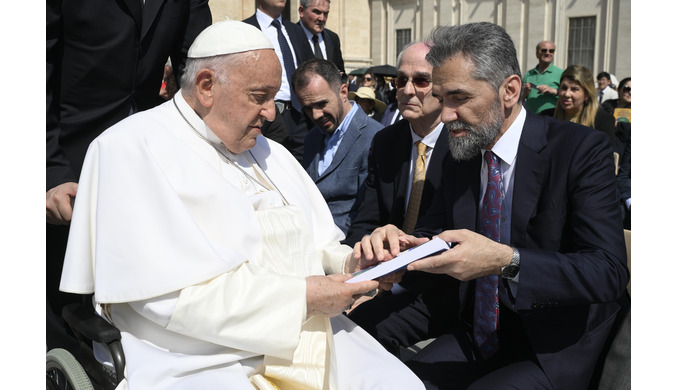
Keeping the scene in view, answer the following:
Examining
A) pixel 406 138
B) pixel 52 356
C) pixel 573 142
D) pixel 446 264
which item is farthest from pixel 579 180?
pixel 52 356

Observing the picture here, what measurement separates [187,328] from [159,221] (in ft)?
1.23

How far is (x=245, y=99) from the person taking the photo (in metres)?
2.33

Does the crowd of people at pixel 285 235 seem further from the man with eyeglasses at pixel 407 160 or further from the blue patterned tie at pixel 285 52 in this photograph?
the blue patterned tie at pixel 285 52

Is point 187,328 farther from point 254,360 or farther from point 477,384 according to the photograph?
point 477,384

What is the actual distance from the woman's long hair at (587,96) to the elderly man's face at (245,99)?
4646 mm

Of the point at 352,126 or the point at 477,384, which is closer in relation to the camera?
the point at 477,384

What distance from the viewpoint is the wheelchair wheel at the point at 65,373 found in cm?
202

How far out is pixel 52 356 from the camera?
2182mm

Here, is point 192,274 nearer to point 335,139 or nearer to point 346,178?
point 346,178

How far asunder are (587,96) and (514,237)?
4523 mm

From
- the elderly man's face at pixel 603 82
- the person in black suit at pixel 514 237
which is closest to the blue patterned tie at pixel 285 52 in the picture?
the person in black suit at pixel 514 237

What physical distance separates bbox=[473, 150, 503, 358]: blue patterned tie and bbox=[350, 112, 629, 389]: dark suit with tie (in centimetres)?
6

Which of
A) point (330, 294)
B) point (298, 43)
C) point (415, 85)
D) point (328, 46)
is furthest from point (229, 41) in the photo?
point (328, 46)

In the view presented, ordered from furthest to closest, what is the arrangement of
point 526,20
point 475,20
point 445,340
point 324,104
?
point 475,20
point 526,20
point 324,104
point 445,340
